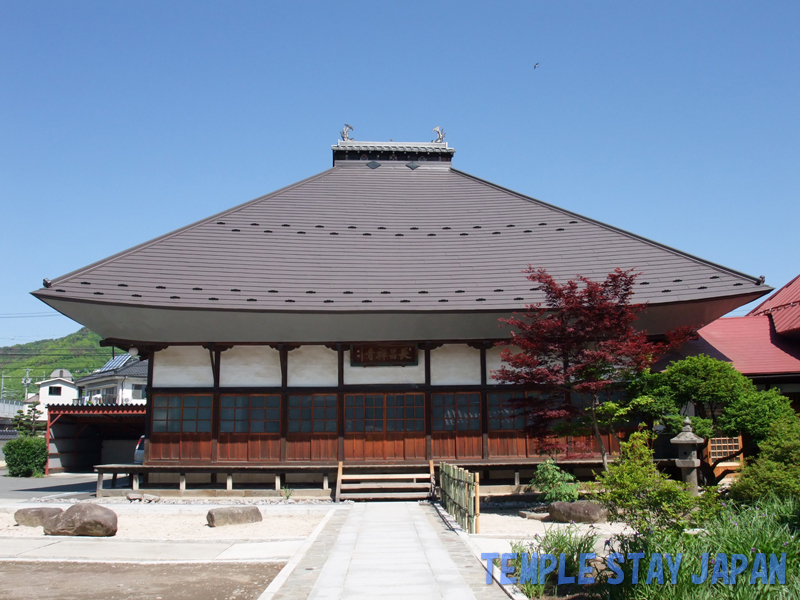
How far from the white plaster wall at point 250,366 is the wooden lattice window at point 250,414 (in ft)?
1.25

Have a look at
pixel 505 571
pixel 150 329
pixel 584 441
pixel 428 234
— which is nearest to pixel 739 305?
pixel 584 441

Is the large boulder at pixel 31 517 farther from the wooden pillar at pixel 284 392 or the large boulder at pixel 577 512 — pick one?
→ the large boulder at pixel 577 512

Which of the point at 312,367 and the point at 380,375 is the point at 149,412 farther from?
the point at 380,375

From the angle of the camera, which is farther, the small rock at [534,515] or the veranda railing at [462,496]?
the small rock at [534,515]

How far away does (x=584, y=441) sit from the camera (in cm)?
1614

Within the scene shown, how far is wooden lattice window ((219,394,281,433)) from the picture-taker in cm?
1641

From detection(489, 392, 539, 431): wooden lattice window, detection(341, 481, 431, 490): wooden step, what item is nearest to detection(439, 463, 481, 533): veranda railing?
detection(341, 481, 431, 490): wooden step

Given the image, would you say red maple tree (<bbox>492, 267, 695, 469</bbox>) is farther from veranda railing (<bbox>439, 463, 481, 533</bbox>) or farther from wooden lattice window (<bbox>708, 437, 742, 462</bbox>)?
wooden lattice window (<bbox>708, 437, 742, 462</bbox>)

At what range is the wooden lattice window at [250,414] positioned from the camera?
16406 millimetres

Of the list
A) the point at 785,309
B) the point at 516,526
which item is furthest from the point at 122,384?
the point at 785,309

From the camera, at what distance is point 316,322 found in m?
16.0

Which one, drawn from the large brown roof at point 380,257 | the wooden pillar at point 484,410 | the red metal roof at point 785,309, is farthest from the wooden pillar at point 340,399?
the red metal roof at point 785,309

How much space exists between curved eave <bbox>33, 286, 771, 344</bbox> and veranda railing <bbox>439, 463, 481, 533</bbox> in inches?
142

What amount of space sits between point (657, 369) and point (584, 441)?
3095 mm
